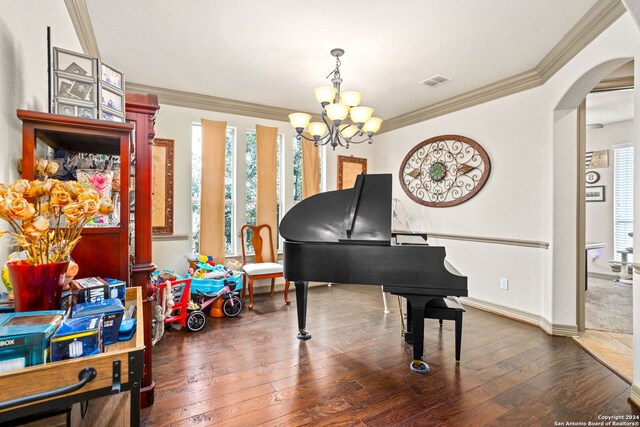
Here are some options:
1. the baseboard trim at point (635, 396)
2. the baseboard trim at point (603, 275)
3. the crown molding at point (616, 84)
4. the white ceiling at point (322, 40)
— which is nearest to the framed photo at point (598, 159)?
the baseboard trim at point (603, 275)

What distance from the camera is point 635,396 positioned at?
196 cm

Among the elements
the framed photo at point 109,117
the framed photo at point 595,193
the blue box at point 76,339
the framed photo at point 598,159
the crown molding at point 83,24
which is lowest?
the blue box at point 76,339

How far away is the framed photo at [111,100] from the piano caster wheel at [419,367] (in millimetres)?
2590

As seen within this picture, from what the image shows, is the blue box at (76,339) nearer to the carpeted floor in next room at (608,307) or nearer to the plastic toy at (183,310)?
the plastic toy at (183,310)

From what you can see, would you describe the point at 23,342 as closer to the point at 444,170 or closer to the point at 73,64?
the point at 73,64

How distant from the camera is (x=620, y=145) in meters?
5.38

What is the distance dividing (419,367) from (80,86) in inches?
108

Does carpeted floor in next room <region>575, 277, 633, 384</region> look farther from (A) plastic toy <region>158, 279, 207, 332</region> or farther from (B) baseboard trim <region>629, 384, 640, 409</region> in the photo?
(A) plastic toy <region>158, 279, 207, 332</region>

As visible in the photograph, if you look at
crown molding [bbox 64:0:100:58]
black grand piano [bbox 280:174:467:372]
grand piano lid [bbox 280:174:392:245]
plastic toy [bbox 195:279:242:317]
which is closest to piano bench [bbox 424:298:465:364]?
black grand piano [bbox 280:174:467:372]

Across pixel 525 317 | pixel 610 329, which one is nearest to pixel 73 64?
pixel 525 317

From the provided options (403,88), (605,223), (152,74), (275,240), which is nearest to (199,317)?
(275,240)

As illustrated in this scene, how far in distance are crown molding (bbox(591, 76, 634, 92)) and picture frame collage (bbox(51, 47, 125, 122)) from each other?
14.5 ft

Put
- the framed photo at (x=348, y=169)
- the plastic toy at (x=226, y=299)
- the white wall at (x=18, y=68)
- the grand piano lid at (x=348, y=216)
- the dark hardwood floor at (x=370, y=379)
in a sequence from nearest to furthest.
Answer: the white wall at (x=18, y=68)
the dark hardwood floor at (x=370, y=379)
the grand piano lid at (x=348, y=216)
the plastic toy at (x=226, y=299)
the framed photo at (x=348, y=169)

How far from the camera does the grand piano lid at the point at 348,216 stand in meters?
2.42
